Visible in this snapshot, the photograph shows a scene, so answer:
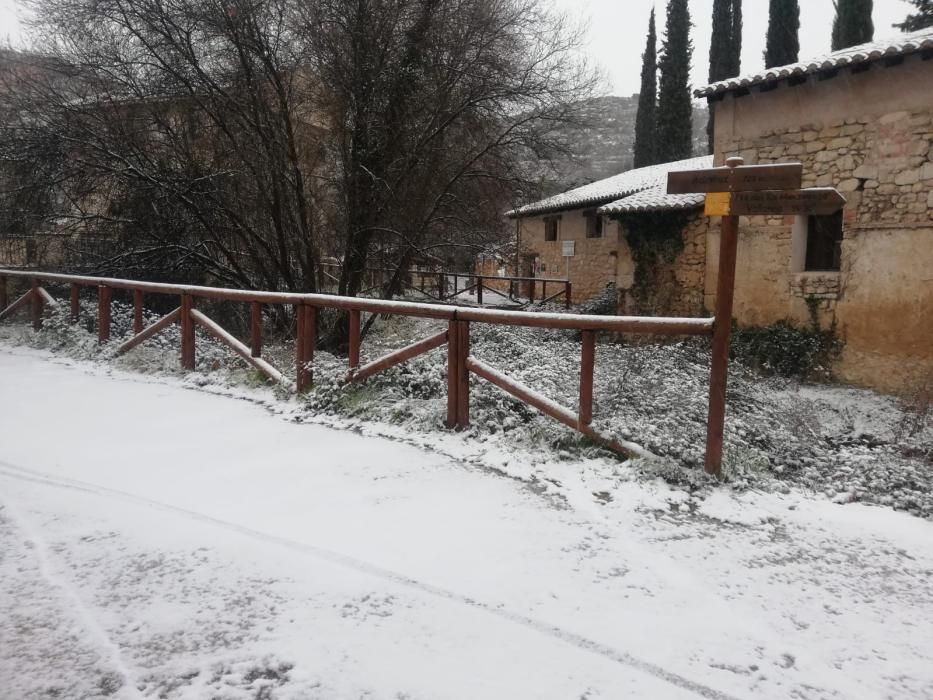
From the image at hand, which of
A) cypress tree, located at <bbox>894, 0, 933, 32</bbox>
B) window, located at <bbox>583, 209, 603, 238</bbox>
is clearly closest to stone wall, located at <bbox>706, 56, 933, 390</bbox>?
window, located at <bbox>583, 209, 603, 238</bbox>

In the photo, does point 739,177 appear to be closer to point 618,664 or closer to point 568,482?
point 568,482

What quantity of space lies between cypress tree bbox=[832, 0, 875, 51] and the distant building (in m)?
13.6

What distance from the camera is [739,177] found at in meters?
3.93

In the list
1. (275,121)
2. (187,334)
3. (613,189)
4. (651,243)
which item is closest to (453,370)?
(187,334)

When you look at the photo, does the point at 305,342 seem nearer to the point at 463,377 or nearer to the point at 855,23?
the point at 463,377

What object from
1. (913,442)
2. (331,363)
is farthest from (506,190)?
(913,442)

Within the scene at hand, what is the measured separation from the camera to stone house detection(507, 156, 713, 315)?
12789 mm

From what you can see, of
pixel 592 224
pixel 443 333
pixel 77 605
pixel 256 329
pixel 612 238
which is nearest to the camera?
pixel 77 605

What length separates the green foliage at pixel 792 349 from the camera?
1008 centimetres

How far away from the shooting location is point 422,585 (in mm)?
2734

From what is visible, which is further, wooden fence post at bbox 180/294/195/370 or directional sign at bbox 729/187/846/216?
wooden fence post at bbox 180/294/195/370

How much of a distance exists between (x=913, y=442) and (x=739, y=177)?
3.74 m

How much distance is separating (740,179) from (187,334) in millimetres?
5585

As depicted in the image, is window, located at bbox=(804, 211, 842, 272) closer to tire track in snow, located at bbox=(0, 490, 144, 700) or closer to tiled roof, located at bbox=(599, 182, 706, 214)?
tiled roof, located at bbox=(599, 182, 706, 214)
